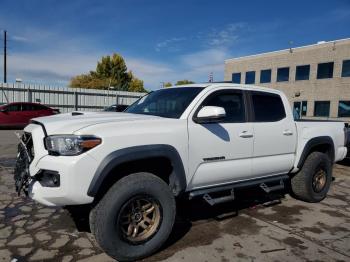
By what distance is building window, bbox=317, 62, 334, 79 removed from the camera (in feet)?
93.7

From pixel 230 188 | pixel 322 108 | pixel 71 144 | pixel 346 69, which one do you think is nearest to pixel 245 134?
pixel 230 188

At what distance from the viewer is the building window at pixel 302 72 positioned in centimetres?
3031

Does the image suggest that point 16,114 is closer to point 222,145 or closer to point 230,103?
point 230,103

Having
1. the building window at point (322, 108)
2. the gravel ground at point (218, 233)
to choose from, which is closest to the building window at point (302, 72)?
the building window at point (322, 108)

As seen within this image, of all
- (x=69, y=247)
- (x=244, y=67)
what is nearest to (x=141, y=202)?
(x=69, y=247)

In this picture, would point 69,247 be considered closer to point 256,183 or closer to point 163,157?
point 163,157

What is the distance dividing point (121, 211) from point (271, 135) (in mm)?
2466

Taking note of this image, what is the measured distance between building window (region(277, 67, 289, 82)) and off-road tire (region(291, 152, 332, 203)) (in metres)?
28.3

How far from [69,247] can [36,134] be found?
1.28m

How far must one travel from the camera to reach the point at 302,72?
30797 mm

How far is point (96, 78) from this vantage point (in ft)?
199

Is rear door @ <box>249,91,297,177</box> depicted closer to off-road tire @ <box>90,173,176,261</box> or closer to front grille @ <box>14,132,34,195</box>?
off-road tire @ <box>90,173,176,261</box>

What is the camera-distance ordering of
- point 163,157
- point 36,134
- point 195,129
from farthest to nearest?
point 195,129, point 163,157, point 36,134

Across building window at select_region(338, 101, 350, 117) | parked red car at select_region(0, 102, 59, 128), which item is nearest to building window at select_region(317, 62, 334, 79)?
building window at select_region(338, 101, 350, 117)
